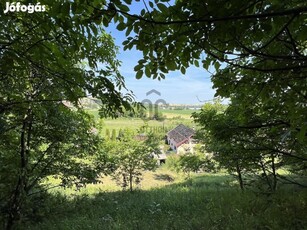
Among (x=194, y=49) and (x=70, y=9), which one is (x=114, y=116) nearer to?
(x=194, y=49)

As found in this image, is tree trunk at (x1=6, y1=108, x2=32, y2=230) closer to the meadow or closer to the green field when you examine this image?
the meadow

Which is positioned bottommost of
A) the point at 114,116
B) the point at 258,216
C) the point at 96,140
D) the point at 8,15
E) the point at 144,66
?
the point at 258,216

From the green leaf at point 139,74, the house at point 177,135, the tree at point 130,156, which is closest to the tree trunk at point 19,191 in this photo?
the green leaf at point 139,74

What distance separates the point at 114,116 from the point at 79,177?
14.1 feet

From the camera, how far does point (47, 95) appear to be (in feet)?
9.95

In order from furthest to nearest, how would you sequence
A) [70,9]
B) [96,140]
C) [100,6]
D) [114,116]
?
[96,140] → [114,116] → [100,6] → [70,9]

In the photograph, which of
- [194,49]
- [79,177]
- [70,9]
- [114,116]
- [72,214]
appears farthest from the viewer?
[72,214]

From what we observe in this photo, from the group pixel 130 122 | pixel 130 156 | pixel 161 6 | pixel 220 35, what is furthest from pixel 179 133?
pixel 161 6

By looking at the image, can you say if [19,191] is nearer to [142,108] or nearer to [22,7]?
[142,108]

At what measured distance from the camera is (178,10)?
1387 mm

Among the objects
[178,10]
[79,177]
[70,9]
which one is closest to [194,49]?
[178,10]

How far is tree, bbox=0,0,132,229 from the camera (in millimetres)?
1777

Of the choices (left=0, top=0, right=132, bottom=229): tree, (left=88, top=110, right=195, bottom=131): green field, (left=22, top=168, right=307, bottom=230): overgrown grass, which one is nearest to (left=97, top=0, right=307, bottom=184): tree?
(left=0, top=0, right=132, bottom=229): tree

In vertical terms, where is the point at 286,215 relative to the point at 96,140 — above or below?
below
